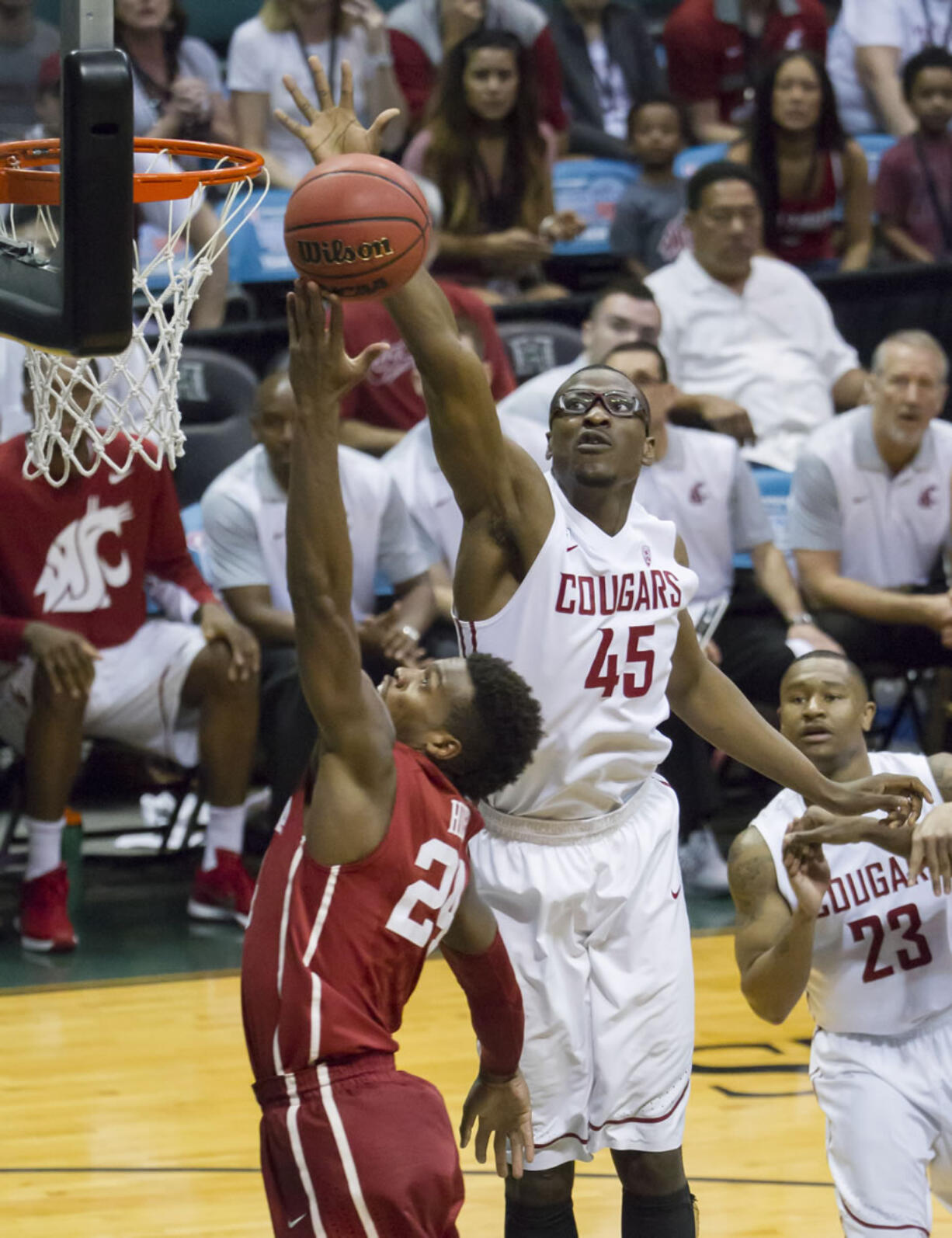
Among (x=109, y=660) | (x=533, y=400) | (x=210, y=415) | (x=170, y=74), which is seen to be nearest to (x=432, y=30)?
(x=170, y=74)

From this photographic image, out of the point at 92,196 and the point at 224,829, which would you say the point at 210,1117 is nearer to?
the point at 224,829

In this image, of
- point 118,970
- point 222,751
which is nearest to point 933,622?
point 222,751

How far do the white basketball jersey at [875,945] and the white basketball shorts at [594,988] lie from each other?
0.39 m

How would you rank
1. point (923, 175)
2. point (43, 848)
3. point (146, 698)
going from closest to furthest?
point (43, 848), point (146, 698), point (923, 175)

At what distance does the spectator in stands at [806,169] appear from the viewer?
8391 millimetres

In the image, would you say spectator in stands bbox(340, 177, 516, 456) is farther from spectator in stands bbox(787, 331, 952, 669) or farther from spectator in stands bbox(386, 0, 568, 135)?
spectator in stands bbox(386, 0, 568, 135)

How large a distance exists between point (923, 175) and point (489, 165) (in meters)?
2.15

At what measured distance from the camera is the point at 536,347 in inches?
314

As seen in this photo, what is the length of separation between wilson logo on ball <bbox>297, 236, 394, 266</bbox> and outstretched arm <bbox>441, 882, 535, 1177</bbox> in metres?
1.02

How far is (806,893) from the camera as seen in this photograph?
140 inches

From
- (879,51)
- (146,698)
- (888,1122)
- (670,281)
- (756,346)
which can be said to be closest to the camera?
(888,1122)

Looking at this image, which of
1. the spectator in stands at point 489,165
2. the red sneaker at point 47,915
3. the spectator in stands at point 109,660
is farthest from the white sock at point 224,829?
the spectator in stands at point 489,165

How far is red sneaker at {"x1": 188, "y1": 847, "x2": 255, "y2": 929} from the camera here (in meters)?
6.44

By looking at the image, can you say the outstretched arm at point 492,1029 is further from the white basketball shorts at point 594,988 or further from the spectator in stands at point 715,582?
the spectator in stands at point 715,582
